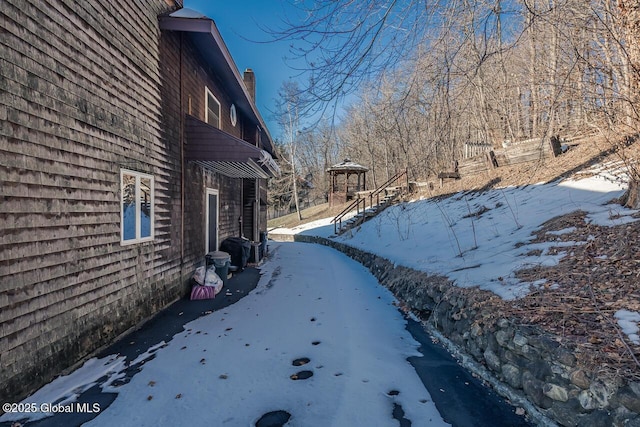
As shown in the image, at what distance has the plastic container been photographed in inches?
331

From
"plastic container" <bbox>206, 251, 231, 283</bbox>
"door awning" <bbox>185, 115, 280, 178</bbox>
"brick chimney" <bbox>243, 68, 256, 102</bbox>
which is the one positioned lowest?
"plastic container" <bbox>206, 251, 231, 283</bbox>

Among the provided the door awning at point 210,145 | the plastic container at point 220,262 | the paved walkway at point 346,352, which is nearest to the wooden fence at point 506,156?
the paved walkway at point 346,352

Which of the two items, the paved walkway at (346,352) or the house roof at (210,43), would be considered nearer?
the paved walkway at (346,352)

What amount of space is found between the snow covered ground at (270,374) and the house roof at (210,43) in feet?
17.8

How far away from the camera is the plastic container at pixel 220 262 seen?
27.6 feet

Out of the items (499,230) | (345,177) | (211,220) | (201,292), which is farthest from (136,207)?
(345,177)

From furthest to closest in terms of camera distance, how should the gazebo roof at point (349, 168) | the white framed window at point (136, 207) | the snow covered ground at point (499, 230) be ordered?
the gazebo roof at point (349, 168), the white framed window at point (136, 207), the snow covered ground at point (499, 230)

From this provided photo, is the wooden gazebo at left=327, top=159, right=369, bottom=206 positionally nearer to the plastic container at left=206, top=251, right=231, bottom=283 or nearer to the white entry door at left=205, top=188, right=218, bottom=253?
the white entry door at left=205, top=188, right=218, bottom=253

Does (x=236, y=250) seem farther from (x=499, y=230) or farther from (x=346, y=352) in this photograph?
(x=499, y=230)

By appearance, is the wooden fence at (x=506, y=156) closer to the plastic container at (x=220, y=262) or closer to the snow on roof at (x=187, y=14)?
the plastic container at (x=220, y=262)

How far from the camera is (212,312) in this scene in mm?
6211

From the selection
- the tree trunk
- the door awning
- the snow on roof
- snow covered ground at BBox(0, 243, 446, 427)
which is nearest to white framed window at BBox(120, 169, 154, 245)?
the door awning

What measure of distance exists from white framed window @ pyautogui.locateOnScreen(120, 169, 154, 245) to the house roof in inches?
119

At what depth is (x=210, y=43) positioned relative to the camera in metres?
7.54
